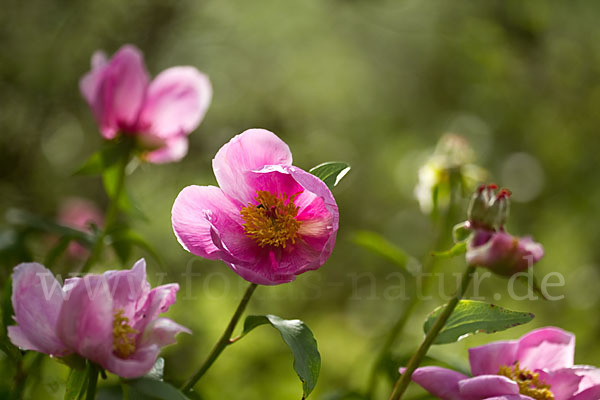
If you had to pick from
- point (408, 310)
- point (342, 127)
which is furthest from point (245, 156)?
point (342, 127)

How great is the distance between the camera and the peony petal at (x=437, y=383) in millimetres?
396

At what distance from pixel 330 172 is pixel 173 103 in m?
0.34

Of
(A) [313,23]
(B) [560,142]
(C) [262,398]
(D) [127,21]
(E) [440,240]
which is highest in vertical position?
(A) [313,23]

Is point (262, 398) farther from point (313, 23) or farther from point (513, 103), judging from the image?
point (313, 23)

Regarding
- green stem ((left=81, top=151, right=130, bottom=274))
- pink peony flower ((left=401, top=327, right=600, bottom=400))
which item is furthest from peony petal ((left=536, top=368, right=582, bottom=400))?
green stem ((left=81, top=151, right=130, bottom=274))

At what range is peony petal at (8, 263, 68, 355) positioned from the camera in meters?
0.35

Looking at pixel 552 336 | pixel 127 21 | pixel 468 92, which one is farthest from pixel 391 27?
pixel 552 336

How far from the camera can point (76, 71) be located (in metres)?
1.48

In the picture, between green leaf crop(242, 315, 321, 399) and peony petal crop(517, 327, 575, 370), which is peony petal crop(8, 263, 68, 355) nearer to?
green leaf crop(242, 315, 321, 399)

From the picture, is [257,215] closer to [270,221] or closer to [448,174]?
[270,221]

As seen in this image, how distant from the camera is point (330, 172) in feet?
1.38

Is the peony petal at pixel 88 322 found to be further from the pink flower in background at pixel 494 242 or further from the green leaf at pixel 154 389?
the pink flower in background at pixel 494 242

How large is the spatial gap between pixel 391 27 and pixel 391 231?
104 cm

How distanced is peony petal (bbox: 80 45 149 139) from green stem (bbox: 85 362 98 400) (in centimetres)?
37
